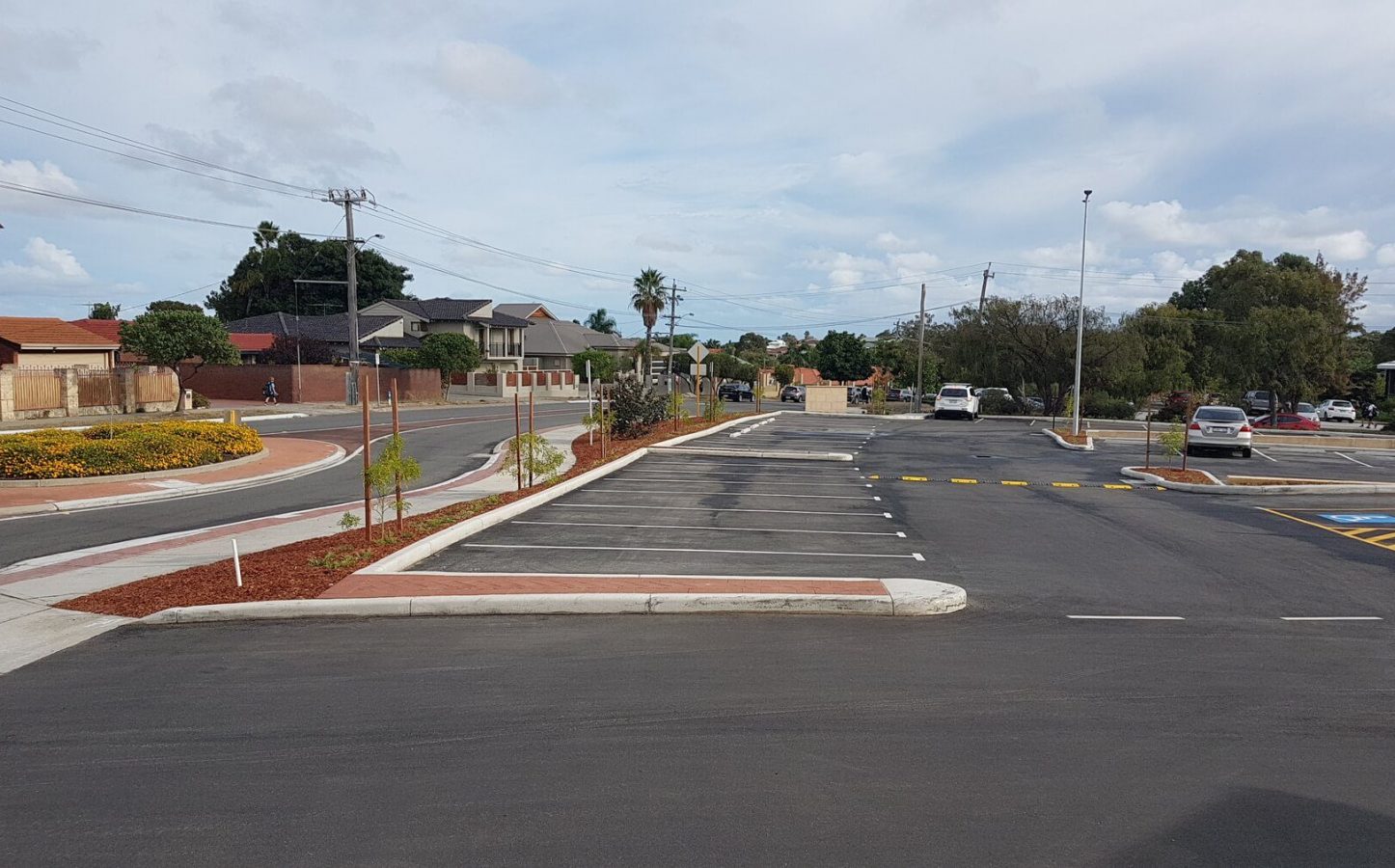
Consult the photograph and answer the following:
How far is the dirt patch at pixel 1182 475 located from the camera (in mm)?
22281

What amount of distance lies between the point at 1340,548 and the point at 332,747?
14.3 meters

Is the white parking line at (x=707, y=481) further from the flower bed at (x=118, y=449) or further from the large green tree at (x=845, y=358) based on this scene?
the large green tree at (x=845, y=358)

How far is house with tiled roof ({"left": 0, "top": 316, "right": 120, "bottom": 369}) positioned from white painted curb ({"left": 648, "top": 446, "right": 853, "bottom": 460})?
92.1 ft

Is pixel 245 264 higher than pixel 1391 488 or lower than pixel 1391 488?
higher

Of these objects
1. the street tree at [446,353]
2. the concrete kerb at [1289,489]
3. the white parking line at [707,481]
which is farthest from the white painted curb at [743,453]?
the street tree at [446,353]

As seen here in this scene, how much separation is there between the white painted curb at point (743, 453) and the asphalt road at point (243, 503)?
5114mm

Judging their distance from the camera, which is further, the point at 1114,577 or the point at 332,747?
the point at 1114,577

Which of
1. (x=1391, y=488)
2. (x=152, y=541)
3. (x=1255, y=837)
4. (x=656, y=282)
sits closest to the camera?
(x=1255, y=837)

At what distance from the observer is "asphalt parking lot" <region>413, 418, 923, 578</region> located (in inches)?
452

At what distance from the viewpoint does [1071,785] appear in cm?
536

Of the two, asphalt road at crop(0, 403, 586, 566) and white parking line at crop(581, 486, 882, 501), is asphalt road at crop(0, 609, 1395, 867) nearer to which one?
asphalt road at crop(0, 403, 586, 566)

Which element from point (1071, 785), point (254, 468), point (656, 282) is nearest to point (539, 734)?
point (1071, 785)

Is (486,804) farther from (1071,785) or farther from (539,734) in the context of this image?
(1071,785)

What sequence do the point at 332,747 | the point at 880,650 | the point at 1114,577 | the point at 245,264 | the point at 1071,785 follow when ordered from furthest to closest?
the point at 245,264 → the point at 1114,577 → the point at 880,650 → the point at 332,747 → the point at 1071,785
